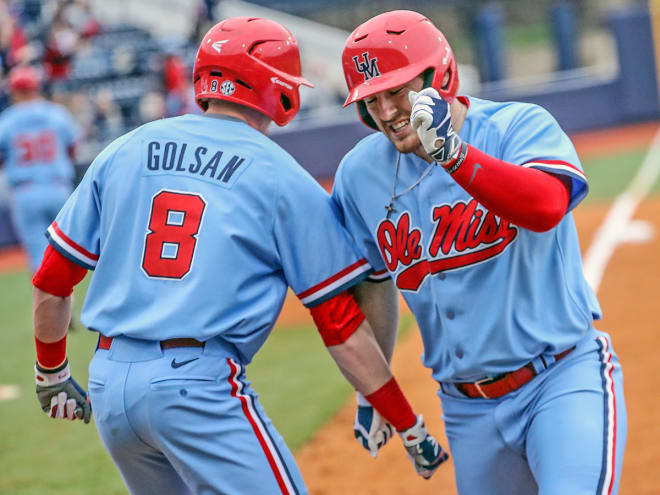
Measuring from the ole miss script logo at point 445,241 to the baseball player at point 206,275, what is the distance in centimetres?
13

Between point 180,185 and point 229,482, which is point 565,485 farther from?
point 180,185

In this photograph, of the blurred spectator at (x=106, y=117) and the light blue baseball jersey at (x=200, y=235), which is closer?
the light blue baseball jersey at (x=200, y=235)

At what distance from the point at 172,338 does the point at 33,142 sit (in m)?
7.16

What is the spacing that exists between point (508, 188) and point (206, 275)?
35.7 inches

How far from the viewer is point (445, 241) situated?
307 centimetres

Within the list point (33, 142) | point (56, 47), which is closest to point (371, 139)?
point (33, 142)

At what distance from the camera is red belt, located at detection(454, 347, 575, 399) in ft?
10.0

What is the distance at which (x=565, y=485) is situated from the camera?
2.76m

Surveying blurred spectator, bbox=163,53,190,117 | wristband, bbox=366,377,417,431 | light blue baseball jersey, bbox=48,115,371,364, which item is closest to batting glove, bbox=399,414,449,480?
wristband, bbox=366,377,417,431

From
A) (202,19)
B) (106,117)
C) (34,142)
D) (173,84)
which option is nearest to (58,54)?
(106,117)

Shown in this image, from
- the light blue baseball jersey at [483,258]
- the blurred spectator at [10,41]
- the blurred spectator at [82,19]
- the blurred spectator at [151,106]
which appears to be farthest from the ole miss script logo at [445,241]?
the blurred spectator at [82,19]

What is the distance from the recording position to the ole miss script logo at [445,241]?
3016mm

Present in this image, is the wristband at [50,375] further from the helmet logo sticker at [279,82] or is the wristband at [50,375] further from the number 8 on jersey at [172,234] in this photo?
the helmet logo sticker at [279,82]

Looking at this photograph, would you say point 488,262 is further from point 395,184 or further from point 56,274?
point 56,274
